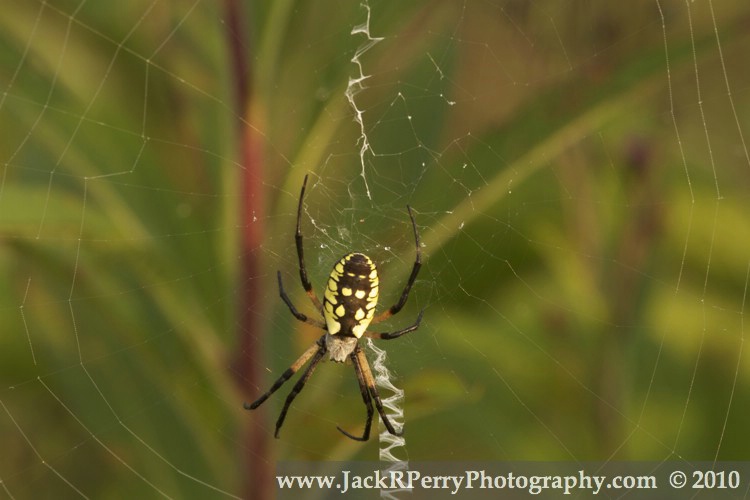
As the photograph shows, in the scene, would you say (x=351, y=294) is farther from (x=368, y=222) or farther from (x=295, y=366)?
(x=295, y=366)

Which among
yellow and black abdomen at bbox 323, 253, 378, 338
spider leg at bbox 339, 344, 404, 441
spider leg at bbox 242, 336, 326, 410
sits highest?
yellow and black abdomen at bbox 323, 253, 378, 338

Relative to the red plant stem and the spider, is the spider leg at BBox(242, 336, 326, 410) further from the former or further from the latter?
the red plant stem

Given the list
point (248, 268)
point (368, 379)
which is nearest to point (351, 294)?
point (368, 379)

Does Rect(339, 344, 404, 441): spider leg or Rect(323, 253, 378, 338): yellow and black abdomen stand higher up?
Rect(323, 253, 378, 338): yellow and black abdomen

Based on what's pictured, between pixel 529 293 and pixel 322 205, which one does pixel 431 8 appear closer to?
pixel 322 205

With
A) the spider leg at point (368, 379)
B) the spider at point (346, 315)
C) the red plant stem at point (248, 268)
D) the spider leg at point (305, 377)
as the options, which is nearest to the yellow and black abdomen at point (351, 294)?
the spider at point (346, 315)

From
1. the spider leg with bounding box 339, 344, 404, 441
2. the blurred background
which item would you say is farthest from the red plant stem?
the spider leg with bounding box 339, 344, 404, 441

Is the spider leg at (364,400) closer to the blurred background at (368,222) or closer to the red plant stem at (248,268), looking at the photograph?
the blurred background at (368,222)

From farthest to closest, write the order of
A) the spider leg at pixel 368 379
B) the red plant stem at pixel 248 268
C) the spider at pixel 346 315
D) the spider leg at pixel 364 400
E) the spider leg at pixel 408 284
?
the spider leg at pixel 368 379 < the spider at pixel 346 315 < the spider leg at pixel 408 284 < the spider leg at pixel 364 400 < the red plant stem at pixel 248 268
